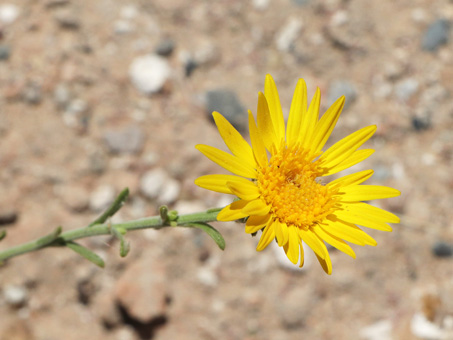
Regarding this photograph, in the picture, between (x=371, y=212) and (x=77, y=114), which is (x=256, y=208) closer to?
(x=371, y=212)

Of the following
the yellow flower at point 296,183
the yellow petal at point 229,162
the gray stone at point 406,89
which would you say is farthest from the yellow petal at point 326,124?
the gray stone at point 406,89

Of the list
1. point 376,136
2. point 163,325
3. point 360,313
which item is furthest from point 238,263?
point 376,136

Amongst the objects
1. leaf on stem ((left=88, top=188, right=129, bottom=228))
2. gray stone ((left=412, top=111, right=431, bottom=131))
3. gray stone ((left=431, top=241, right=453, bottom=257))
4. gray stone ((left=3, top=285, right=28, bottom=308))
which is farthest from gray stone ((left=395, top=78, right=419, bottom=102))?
gray stone ((left=3, top=285, right=28, bottom=308))

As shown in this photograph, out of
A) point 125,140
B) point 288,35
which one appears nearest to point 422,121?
point 288,35

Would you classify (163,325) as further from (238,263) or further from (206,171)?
(206,171)

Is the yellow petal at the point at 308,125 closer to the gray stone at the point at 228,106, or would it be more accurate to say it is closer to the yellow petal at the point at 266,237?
the yellow petal at the point at 266,237

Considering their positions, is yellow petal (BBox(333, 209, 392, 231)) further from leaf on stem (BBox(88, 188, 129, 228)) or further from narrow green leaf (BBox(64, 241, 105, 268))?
narrow green leaf (BBox(64, 241, 105, 268))
